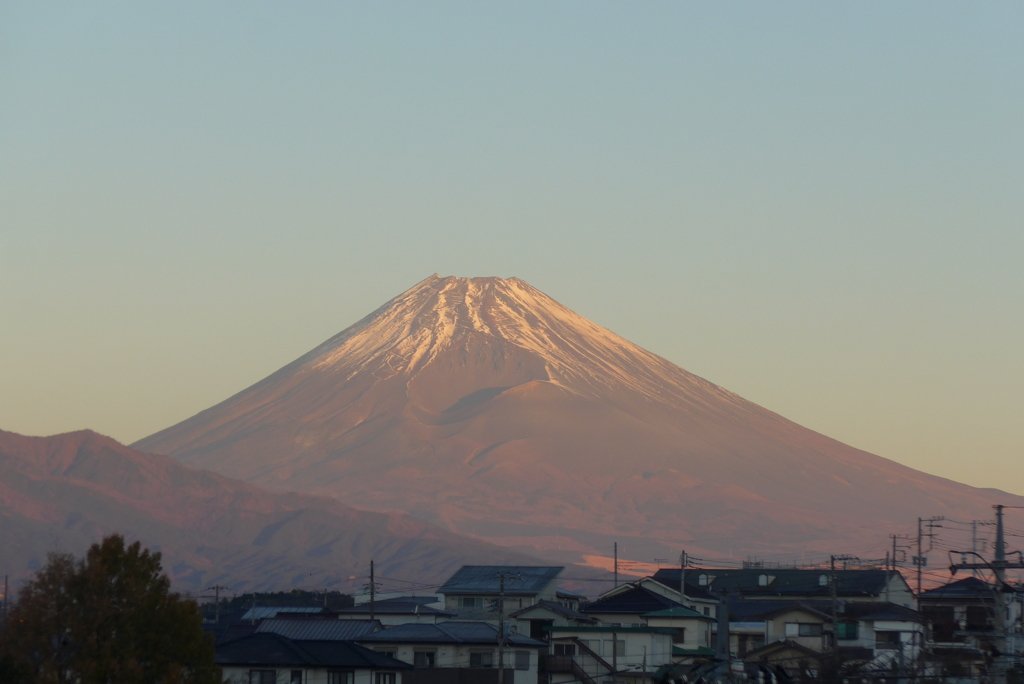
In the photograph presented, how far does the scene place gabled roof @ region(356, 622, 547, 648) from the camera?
4588 cm

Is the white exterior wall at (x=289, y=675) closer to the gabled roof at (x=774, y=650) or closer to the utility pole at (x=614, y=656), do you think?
the utility pole at (x=614, y=656)

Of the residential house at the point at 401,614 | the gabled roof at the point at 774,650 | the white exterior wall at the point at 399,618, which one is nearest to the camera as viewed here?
the gabled roof at the point at 774,650

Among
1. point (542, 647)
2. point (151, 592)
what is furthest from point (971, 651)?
point (151, 592)

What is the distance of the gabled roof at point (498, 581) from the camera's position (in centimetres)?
5856

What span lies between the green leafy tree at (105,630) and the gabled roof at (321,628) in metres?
16.6

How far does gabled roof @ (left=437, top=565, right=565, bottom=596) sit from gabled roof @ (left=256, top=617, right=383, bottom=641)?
886 centimetres

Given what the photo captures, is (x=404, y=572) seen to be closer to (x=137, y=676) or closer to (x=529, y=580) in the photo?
(x=529, y=580)

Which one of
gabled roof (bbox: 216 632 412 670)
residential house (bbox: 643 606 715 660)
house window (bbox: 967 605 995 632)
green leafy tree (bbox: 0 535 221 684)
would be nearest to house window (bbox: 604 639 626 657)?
residential house (bbox: 643 606 715 660)

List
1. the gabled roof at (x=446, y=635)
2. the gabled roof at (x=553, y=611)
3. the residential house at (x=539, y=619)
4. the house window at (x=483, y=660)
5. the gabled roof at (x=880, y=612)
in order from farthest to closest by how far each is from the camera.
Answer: the gabled roof at (x=553, y=611) < the residential house at (x=539, y=619) < the gabled roof at (x=880, y=612) < the gabled roof at (x=446, y=635) < the house window at (x=483, y=660)

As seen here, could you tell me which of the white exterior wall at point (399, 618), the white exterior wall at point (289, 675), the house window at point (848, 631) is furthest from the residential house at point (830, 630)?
the white exterior wall at point (289, 675)

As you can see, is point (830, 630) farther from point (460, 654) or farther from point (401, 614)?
point (401, 614)

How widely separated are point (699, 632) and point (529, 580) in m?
9.10

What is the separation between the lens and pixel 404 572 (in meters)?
191

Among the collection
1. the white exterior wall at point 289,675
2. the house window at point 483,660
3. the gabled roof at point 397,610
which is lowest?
the white exterior wall at point 289,675
